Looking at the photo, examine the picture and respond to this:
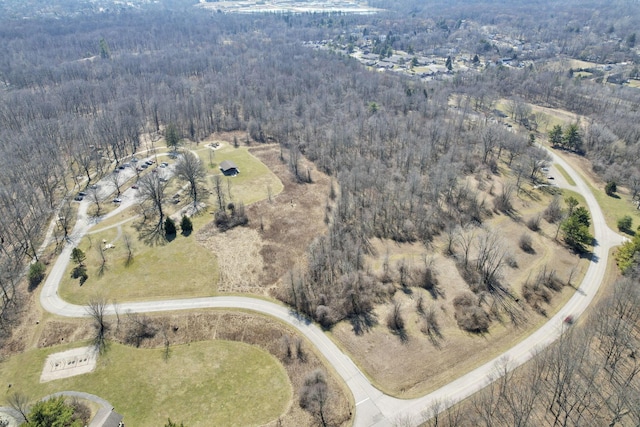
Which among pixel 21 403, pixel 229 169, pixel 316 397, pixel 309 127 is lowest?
pixel 21 403

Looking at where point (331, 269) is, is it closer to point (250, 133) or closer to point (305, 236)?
point (305, 236)

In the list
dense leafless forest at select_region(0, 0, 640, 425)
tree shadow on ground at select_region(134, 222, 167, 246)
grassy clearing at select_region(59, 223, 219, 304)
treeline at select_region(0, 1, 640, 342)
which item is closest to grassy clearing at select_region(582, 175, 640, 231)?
dense leafless forest at select_region(0, 0, 640, 425)

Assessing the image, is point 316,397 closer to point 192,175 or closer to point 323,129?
point 192,175

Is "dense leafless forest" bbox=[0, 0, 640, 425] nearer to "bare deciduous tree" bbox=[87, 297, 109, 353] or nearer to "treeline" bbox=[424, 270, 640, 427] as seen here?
"treeline" bbox=[424, 270, 640, 427]

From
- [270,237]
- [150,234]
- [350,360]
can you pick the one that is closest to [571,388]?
[350,360]

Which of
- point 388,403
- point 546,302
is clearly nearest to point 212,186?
point 388,403

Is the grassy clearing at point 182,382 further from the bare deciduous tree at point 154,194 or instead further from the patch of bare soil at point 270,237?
the bare deciduous tree at point 154,194
